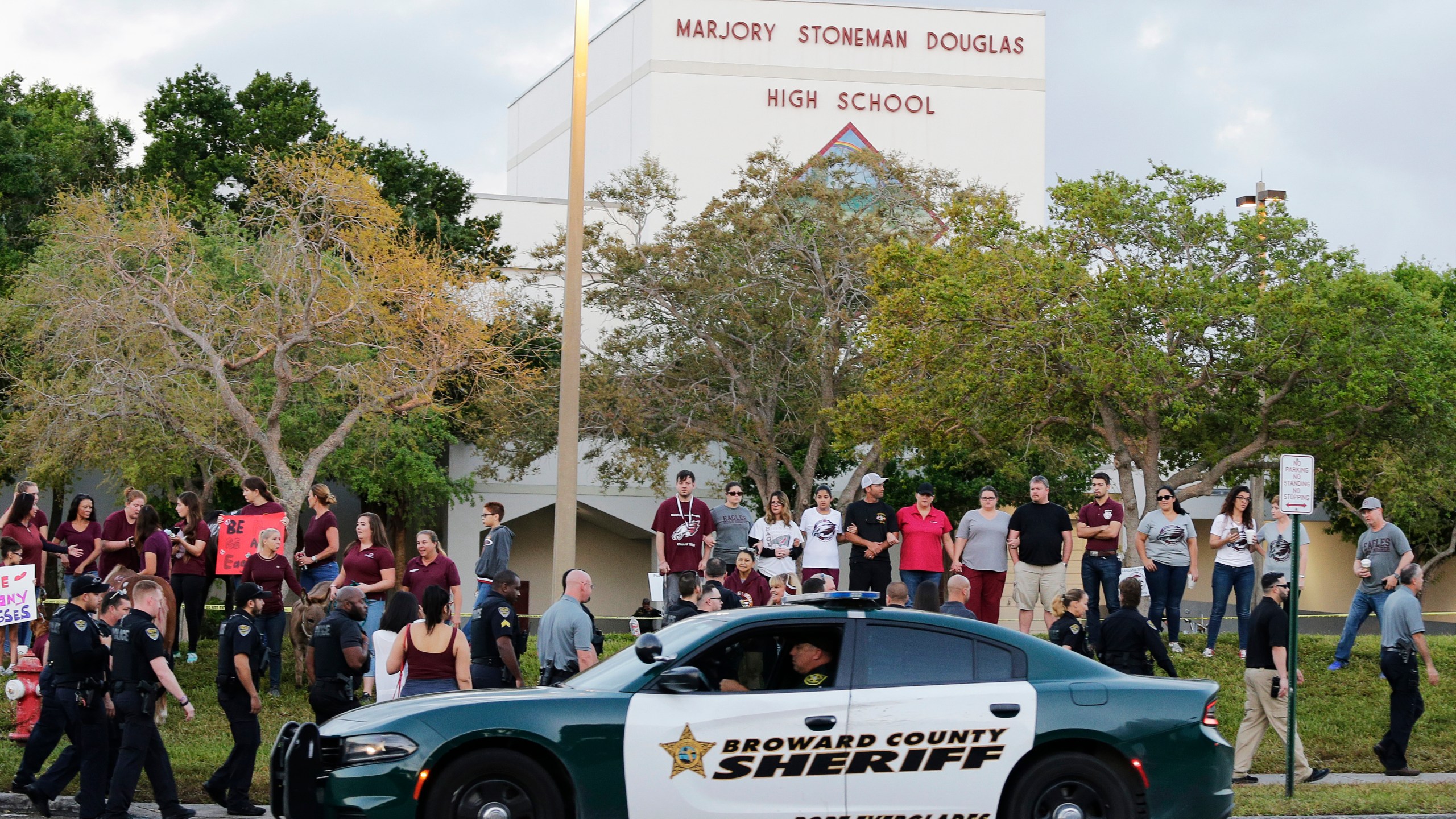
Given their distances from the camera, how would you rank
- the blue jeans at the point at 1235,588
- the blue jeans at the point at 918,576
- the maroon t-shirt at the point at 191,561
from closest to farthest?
the maroon t-shirt at the point at 191,561 → the blue jeans at the point at 918,576 → the blue jeans at the point at 1235,588

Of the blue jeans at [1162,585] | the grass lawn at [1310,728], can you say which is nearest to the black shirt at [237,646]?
the grass lawn at [1310,728]

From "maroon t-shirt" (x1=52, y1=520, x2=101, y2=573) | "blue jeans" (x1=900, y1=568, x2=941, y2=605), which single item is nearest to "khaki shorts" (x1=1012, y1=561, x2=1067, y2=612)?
"blue jeans" (x1=900, y1=568, x2=941, y2=605)

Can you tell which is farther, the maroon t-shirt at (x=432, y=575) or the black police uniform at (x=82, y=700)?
the maroon t-shirt at (x=432, y=575)

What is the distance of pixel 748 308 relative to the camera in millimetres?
32188

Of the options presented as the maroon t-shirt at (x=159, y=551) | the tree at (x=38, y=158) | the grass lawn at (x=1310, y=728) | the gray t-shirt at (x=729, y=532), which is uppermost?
the tree at (x=38, y=158)

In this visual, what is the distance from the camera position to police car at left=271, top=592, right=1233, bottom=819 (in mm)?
7305

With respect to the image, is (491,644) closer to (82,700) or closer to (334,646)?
(334,646)

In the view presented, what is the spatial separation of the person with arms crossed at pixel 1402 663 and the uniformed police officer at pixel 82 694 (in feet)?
32.1

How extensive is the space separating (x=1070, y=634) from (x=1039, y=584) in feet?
11.3

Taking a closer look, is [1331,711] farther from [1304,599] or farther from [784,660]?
[1304,599]

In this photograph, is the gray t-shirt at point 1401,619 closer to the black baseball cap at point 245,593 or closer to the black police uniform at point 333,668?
the black police uniform at point 333,668

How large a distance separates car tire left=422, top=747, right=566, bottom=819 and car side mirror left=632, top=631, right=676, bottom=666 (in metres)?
0.76

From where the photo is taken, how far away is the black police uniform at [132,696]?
355 inches

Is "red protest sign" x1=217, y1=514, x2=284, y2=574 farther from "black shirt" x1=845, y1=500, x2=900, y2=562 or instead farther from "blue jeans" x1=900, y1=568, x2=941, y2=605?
"blue jeans" x1=900, y1=568, x2=941, y2=605
